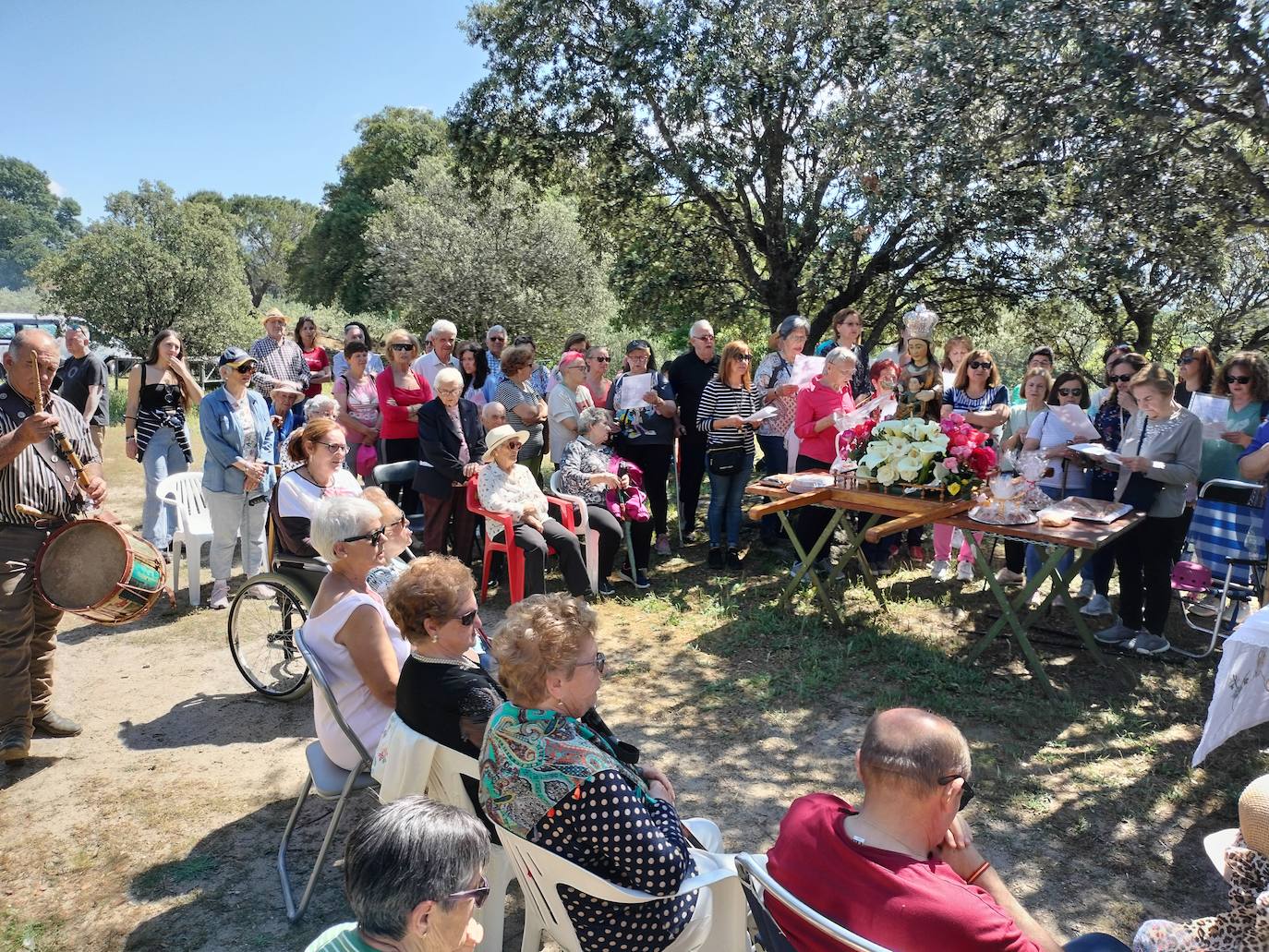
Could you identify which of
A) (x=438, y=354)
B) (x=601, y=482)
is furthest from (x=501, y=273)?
(x=601, y=482)

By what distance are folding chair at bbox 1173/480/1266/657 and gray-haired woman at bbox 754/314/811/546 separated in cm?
302

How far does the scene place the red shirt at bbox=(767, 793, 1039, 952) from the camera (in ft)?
5.24

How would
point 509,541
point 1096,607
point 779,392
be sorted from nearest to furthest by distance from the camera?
point 509,541 → point 1096,607 → point 779,392

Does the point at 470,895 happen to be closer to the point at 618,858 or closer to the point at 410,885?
the point at 410,885

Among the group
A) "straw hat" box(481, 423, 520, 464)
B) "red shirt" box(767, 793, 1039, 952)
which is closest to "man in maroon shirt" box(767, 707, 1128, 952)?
"red shirt" box(767, 793, 1039, 952)

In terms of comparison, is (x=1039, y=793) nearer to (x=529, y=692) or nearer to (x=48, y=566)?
(x=529, y=692)

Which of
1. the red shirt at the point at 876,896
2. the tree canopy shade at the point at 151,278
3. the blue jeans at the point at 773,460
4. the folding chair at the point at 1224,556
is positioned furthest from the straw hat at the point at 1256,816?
the tree canopy shade at the point at 151,278

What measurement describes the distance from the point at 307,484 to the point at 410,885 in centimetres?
336

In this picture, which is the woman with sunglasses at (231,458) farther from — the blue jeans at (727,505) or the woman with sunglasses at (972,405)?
the woman with sunglasses at (972,405)

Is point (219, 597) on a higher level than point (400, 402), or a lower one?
lower

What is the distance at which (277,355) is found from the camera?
8055 millimetres

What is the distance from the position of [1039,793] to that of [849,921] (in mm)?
2482

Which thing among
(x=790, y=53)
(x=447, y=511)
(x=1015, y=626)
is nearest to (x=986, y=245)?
(x=790, y=53)

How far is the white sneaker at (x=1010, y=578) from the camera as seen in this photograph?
6473mm
